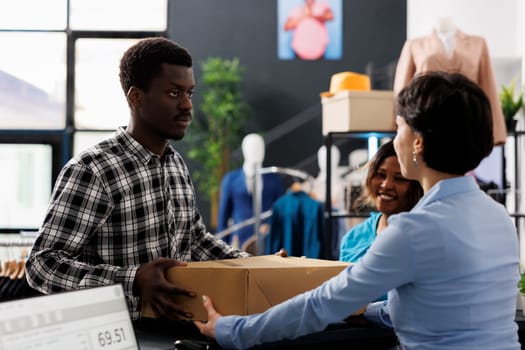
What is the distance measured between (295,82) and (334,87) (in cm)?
497

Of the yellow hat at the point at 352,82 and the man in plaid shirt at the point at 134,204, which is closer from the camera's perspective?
the man in plaid shirt at the point at 134,204

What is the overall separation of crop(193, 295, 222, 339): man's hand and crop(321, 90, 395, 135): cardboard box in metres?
3.36

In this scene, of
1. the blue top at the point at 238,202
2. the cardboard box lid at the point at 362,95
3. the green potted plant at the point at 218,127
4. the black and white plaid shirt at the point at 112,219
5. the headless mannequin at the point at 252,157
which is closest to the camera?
the black and white plaid shirt at the point at 112,219

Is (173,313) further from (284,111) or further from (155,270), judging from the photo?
(284,111)

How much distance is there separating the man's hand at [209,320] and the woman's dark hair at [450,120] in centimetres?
58

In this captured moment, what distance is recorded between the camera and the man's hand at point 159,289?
184cm

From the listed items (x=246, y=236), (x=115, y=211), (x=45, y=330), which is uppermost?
(x=115, y=211)

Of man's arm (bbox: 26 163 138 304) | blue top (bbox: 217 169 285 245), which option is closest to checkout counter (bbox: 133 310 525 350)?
man's arm (bbox: 26 163 138 304)

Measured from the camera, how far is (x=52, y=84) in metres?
8.80

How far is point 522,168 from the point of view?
595cm

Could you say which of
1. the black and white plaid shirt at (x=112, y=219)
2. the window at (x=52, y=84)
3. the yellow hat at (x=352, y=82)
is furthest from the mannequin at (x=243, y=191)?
the black and white plaid shirt at (x=112, y=219)

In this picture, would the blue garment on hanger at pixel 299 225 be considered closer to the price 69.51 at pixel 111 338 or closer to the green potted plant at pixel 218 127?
the green potted plant at pixel 218 127

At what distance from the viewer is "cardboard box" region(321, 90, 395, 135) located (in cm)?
504

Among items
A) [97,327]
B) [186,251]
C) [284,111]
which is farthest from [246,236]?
[97,327]
